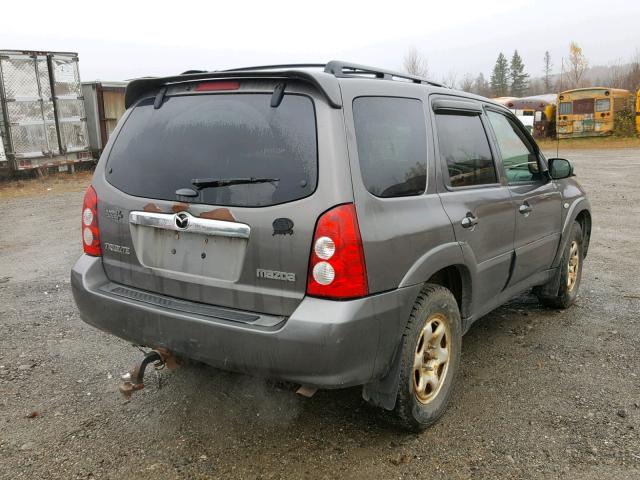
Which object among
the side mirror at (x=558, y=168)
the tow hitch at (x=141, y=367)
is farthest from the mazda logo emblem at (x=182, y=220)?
the side mirror at (x=558, y=168)

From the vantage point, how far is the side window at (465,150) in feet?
10.7

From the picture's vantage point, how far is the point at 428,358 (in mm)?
3027

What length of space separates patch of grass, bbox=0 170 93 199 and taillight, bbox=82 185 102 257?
10905 mm

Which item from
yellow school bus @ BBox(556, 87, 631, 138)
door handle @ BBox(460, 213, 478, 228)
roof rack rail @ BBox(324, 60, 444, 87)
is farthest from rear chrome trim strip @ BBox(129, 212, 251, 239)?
yellow school bus @ BBox(556, 87, 631, 138)

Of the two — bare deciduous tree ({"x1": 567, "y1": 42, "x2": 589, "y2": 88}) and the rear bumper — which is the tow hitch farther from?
bare deciduous tree ({"x1": 567, "y1": 42, "x2": 589, "y2": 88})

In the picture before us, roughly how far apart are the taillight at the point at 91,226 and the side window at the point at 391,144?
153cm

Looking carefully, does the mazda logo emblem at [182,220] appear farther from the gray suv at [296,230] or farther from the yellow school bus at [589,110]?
the yellow school bus at [589,110]

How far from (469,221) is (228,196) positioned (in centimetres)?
143

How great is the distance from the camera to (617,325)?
14.9ft

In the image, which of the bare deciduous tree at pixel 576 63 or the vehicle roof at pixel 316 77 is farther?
the bare deciduous tree at pixel 576 63

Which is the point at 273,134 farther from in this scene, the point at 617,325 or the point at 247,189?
the point at 617,325

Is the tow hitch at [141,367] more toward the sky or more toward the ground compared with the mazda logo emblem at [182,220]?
more toward the ground

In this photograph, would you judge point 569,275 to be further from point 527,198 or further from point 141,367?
point 141,367

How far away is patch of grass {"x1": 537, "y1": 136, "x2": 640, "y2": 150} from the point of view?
24828 millimetres
